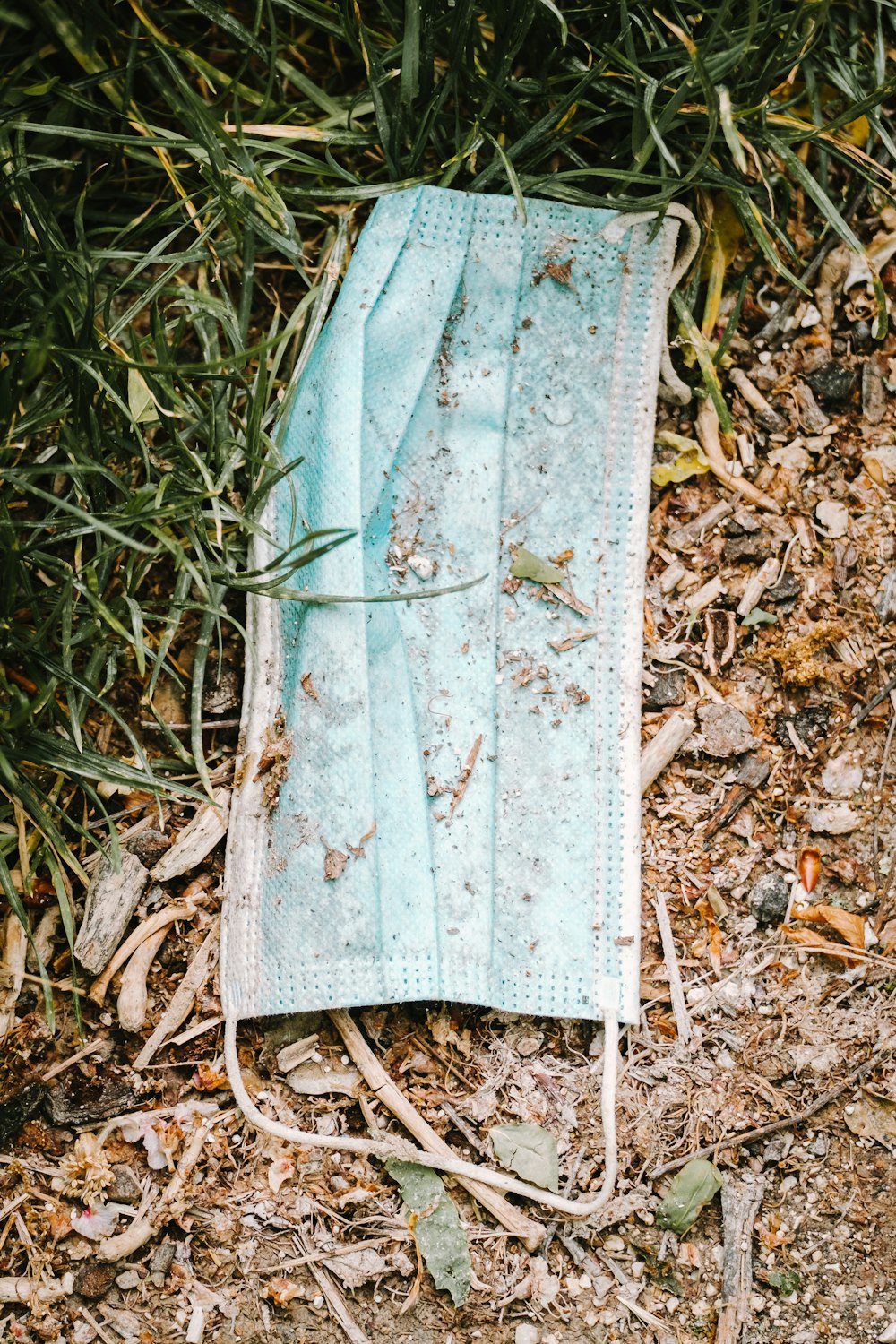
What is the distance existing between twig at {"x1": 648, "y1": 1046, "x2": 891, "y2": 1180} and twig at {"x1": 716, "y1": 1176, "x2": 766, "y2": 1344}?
59 millimetres

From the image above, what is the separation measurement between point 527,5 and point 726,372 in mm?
639

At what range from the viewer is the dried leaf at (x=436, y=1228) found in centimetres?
143

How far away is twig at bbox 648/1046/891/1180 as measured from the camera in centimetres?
148

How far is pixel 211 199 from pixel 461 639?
80 centimetres

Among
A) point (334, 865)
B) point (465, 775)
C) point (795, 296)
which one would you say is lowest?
point (334, 865)

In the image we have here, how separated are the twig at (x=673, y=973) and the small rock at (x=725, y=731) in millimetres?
253

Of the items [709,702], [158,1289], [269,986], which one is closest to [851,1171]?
[709,702]

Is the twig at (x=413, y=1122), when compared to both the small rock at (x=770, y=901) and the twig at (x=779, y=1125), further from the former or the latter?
the small rock at (x=770, y=901)

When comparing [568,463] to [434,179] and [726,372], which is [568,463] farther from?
[434,179]

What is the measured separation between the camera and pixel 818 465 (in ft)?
5.36

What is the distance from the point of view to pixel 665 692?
1572 mm

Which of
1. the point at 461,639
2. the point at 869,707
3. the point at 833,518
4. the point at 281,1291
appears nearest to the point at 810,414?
the point at 833,518

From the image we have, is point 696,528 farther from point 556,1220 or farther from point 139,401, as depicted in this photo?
point 556,1220

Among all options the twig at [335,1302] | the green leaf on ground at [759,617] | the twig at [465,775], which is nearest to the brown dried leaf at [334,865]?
the twig at [465,775]
